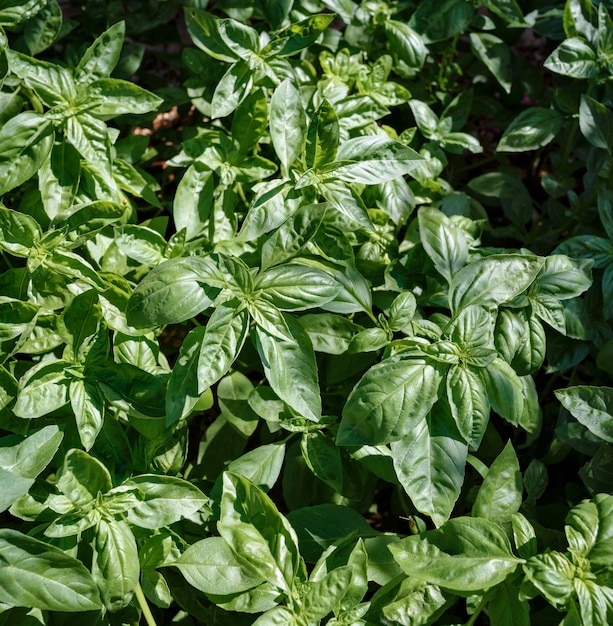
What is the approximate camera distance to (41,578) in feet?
3.66

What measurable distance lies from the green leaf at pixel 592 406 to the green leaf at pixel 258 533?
64cm

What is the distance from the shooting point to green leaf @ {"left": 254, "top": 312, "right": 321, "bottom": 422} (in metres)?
1.28

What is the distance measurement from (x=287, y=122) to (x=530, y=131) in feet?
2.55

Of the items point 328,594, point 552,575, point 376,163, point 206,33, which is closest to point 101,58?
point 206,33

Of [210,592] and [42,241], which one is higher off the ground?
[42,241]

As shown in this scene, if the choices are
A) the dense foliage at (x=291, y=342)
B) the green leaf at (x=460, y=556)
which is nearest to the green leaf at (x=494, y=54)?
the dense foliage at (x=291, y=342)

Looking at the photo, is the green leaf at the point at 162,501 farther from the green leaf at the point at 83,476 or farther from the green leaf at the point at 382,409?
the green leaf at the point at 382,409

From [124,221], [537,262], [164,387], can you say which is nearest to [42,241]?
[124,221]

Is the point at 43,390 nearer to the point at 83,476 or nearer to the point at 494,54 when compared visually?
the point at 83,476

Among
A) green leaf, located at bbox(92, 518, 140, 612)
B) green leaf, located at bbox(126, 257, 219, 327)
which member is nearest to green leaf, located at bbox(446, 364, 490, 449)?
green leaf, located at bbox(126, 257, 219, 327)

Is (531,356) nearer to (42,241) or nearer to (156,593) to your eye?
(156,593)

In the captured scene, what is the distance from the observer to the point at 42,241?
1391 mm

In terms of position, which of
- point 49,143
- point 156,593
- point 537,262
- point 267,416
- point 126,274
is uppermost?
point 49,143

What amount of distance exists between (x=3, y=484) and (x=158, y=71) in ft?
6.15
